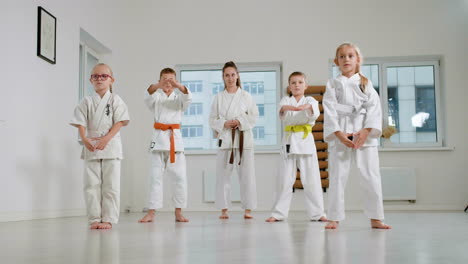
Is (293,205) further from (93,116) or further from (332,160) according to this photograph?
(93,116)

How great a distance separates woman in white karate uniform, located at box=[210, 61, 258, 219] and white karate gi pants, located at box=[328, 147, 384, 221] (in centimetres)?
132

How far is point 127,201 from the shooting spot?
634 centimetres

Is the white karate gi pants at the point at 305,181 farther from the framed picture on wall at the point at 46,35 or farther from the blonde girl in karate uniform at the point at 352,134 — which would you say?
the framed picture on wall at the point at 46,35

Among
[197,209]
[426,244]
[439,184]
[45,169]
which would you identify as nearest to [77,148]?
[45,169]

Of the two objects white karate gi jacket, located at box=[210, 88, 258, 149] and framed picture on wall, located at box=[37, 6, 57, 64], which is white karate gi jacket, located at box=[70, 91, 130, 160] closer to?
white karate gi jacket, located at box=[210, 88, 258, 149]

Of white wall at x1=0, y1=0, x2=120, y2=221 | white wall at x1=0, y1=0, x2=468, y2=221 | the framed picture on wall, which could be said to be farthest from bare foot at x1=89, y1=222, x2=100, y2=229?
white wall at x1=0, y1=0, x2=468, y2=221

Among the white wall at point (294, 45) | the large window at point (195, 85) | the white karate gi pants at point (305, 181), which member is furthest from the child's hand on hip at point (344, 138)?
the large window at point (195, 85)

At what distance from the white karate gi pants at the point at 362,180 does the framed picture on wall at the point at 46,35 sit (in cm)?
286

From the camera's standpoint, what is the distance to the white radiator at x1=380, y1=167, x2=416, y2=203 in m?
6.16

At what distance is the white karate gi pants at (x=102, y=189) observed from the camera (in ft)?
10.8

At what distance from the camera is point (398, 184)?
6.16 meters

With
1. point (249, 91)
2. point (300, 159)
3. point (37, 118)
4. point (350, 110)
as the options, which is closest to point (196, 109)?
point (249, 91)

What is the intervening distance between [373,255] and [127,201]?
4.86 metres

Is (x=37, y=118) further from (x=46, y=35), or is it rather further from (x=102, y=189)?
(x=102, y=189)
